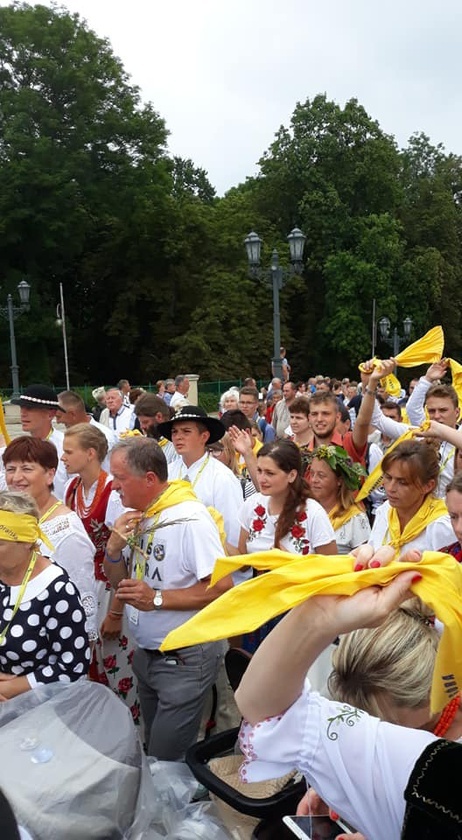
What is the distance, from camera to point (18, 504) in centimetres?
297

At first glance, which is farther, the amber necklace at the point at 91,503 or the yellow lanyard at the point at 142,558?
the amber necklace at the point at 91,503

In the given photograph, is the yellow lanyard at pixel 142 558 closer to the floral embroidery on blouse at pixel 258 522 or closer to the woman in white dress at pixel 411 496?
the floral embroidery on blouse at pixel 258 522

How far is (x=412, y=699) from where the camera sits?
1.74 metres

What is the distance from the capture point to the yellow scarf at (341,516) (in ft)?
15.6

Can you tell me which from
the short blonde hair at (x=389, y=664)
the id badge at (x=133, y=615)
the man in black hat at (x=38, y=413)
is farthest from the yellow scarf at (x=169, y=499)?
the man in black hat at (x=38, y=413)

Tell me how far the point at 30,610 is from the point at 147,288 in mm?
35449

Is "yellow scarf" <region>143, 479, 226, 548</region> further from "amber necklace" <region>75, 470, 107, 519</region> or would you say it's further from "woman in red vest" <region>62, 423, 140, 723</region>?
"amber necklace" <region>75, 470, 107, 519</region>

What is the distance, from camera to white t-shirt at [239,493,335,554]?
414 cm

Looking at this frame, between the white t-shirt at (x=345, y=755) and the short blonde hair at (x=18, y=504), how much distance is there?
1552mm

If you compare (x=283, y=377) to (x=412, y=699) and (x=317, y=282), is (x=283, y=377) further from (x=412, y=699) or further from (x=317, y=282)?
(x=317, y=282)

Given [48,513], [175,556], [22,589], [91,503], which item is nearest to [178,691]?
[175,556]

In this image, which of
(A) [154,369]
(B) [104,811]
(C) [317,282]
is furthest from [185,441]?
(C) [317,282]

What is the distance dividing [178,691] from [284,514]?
127cm

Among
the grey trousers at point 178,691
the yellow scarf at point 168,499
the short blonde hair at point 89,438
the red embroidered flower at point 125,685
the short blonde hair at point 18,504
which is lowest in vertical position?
the red embroidered flower at point 125,685
